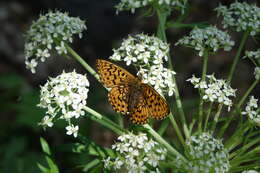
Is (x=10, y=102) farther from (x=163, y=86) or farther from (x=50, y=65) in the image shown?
(x=163, y=86)

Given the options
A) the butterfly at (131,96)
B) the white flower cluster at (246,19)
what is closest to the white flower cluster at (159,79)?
the butterfly at (131,96)

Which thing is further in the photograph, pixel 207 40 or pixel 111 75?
pixel 207 40

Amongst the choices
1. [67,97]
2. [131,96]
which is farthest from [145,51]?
[67,97]

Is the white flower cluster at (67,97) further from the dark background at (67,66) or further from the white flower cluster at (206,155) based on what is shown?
the dark background at (67,66)

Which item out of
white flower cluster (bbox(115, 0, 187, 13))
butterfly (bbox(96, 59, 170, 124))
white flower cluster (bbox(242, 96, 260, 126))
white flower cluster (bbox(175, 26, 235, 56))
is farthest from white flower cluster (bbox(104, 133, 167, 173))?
white flower cluster (bbox(115, 0, 187, 13))

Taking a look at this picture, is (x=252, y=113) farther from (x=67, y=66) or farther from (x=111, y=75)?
(x=67, y=66)

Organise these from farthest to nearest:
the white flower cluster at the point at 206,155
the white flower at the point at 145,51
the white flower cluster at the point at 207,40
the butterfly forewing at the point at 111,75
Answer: the white flower cluster at the point at 207,40
the white flower at the point at 145,51
the butterfly forewing at the point at 111,75
the white flower cluster at the point at 206,155

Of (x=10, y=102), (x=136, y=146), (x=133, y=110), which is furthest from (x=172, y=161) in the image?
(x=10, y=102)
